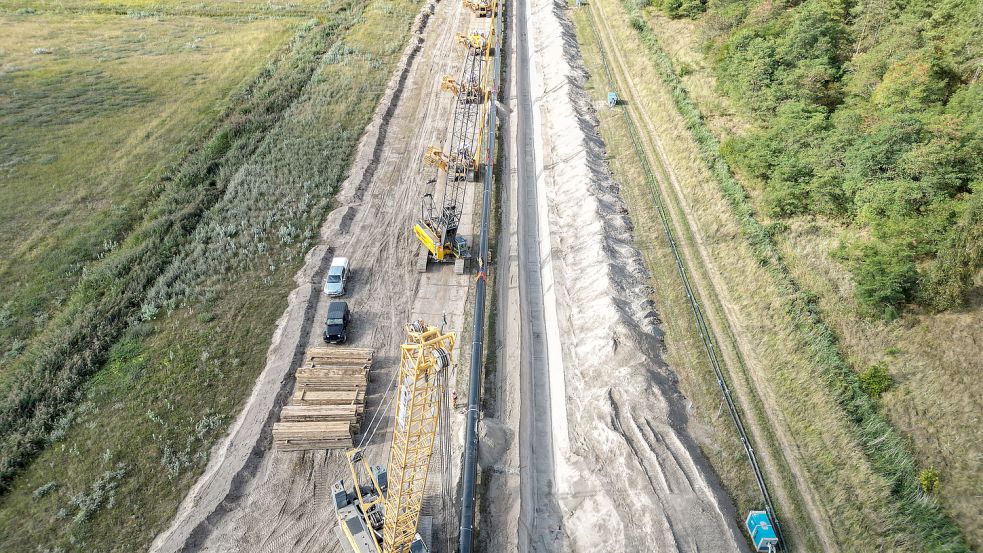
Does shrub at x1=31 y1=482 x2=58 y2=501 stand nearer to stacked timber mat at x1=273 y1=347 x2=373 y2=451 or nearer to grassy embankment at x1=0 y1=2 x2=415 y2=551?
grassy embankment at x1=0 y1=2 x2=415 y2=551

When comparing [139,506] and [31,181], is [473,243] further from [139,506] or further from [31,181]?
[31,181]

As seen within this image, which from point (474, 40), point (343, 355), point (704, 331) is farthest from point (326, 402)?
point (474, 40)

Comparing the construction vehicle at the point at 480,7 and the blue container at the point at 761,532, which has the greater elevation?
the construction vehicle at the point at 480,7

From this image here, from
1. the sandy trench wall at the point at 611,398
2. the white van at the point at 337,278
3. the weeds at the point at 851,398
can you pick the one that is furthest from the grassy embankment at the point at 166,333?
the weeds at the point at 851,398

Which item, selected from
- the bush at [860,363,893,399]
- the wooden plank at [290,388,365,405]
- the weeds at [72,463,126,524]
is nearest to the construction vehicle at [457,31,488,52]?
the wooden plank at [290,388,365,405]

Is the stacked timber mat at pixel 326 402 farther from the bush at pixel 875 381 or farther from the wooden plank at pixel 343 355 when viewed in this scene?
the bush at pixel 875 381

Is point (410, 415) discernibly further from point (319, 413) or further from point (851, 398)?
point (851, 398)

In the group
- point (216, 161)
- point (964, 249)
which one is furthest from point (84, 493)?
point (964, 249)
